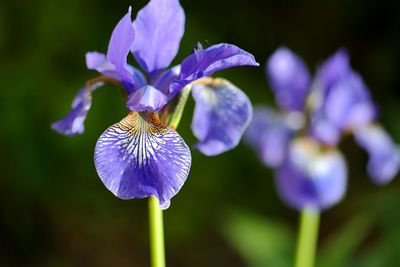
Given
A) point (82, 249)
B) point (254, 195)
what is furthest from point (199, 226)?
point (82, 249)

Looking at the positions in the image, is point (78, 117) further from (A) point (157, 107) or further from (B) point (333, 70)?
(B) point (333, 70)

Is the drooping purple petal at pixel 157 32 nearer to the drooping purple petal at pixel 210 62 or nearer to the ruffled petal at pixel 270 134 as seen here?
the drooping purple petal at pixel 210 62

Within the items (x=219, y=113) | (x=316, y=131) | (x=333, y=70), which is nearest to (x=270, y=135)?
(x=316, y=131)

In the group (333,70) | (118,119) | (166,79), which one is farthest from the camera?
(118,119)

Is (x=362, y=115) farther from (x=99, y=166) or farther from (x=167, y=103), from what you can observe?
(x=99, y=166)

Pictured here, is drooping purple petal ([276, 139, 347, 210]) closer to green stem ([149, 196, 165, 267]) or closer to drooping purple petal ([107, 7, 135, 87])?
green stem ([149, 196, 165, 267])
